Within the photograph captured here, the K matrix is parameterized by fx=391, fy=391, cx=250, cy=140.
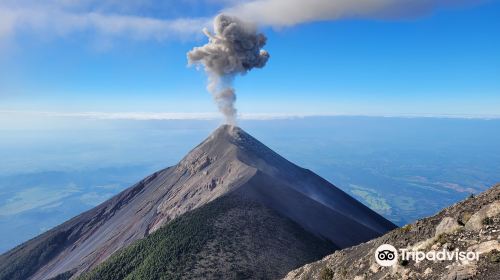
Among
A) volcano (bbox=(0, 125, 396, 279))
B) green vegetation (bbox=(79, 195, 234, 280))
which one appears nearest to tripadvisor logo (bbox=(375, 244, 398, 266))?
volcano (bbox=(0, 125, 396, 279))

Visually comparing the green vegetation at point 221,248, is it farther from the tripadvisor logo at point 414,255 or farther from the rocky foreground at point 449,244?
the tripadvisor logo at point 414,255

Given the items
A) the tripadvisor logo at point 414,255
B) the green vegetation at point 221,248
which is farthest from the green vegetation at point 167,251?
the tripadvisor logo at point 414,255

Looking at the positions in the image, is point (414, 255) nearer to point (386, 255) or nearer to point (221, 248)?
point (386, 255)

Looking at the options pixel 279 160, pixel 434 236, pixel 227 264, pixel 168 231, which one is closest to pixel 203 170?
pixel 279 160

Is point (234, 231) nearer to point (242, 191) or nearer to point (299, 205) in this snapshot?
point (242, 191)

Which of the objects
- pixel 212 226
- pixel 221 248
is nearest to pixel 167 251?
pixel 212 226

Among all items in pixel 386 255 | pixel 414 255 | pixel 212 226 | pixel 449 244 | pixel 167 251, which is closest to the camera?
pixel 449 244
